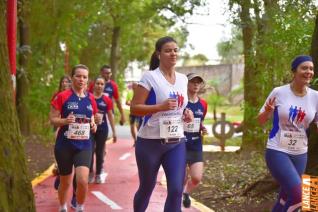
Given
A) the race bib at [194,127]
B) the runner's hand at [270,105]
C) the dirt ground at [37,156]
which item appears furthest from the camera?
the dirt ground at [37,156]

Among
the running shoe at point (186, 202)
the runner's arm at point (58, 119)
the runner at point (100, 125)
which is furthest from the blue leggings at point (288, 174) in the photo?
the runner at point (100, 125)

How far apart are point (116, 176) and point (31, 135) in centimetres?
784

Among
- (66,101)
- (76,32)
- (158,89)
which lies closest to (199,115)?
(66,101)

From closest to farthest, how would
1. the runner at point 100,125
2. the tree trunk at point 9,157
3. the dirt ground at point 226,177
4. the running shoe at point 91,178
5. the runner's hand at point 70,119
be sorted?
the tree trunk at point 9,157, the runner's hand at point 70,119, the dirt ground at point 226,177, the runner at point 100,125, the running shoe at point 91,178

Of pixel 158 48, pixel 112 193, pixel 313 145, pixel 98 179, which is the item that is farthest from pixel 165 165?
pixel 98 179

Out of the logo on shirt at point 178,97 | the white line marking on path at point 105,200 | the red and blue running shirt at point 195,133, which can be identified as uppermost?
the logo on shirt at point 178,97

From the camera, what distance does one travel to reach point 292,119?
6.36 metres

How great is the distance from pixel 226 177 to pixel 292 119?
577 centimetres

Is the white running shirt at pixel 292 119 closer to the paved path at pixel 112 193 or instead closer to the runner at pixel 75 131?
→ the runner at pixel 75 131

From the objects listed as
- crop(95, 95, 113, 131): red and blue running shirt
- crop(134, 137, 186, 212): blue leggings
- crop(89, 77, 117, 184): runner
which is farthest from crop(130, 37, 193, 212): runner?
crop(95, 95, 113, 131): red and blue running shirt

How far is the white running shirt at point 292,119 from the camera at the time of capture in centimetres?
634

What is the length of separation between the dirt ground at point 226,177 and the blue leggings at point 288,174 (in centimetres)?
200

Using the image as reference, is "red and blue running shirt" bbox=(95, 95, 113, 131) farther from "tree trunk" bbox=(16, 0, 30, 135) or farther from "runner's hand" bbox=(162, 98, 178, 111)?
"tree trunk" bbox=(16, 0, 30, 135)

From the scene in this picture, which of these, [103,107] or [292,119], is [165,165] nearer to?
[292,119]
